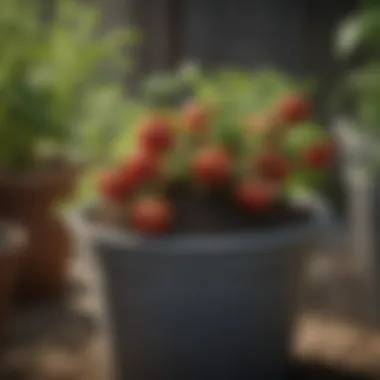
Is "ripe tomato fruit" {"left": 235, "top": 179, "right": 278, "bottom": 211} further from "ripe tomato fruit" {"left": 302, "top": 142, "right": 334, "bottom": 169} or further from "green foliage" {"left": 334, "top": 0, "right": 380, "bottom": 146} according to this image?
"green foliage" {"left": 334, "top": 0, "right": 380, "bottom": 146}

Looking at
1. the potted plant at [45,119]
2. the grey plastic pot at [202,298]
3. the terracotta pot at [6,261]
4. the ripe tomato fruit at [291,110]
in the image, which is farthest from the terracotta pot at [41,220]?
the ripe tomato fruit at [291,110]

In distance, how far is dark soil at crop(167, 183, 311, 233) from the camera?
1.46 m

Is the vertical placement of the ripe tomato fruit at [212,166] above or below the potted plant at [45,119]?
below

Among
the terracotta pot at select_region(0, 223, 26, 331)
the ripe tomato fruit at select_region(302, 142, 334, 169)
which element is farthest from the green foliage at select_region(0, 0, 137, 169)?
the ripe tomato fruit at select_region(302, 142, 334, 169)

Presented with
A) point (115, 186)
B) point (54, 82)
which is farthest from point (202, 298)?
point (54, 82)

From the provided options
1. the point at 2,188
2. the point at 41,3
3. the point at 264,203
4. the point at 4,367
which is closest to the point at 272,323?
the point at 264,203

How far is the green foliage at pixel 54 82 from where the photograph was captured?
1630mm

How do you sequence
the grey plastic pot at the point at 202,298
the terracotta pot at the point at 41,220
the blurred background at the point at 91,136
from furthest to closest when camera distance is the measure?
the terracotta pot at the point at 41,220 < the blurred background at the point at 91,136 < the grey plastic pot at the point at 202,298

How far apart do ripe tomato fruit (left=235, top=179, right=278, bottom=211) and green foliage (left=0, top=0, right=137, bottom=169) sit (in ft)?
0.93

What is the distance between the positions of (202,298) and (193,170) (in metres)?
0.18

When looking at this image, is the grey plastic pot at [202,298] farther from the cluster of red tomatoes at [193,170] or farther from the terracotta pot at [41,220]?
the terracotta pot at [41,220]

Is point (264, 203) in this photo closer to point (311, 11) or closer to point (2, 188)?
point (2, 188)

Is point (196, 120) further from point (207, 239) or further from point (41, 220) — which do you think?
point (41, 220)

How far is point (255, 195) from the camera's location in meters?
1.44
